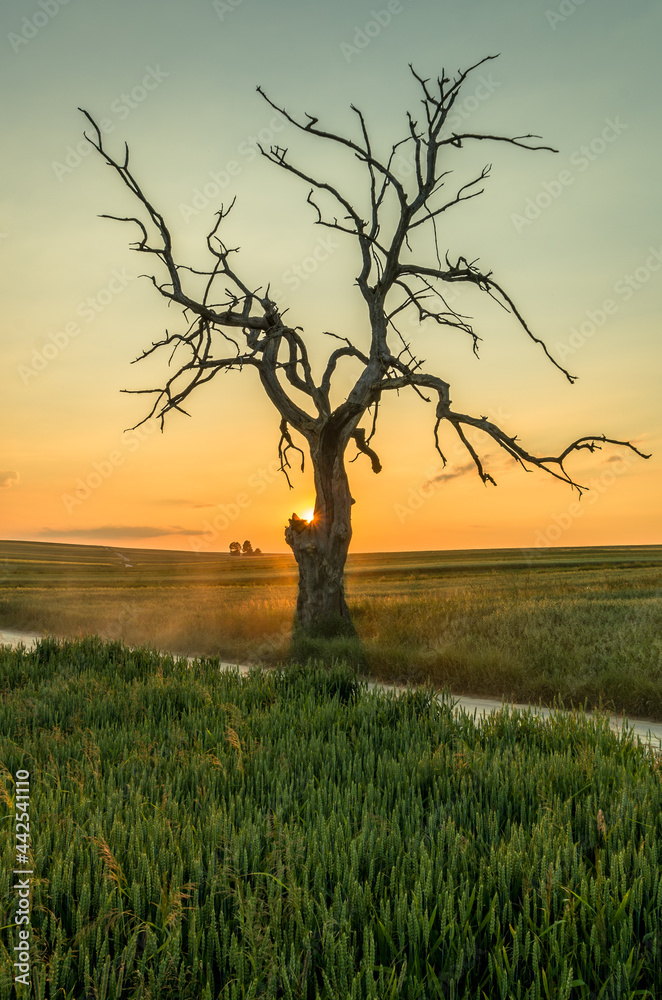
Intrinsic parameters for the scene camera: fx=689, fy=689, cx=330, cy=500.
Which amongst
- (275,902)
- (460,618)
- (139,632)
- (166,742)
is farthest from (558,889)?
(139,632)

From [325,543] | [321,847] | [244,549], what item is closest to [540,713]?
[321,847]

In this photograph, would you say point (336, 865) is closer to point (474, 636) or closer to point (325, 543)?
point (474, 636)

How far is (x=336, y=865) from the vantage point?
3.45 meters

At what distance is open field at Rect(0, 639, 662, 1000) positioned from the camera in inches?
107

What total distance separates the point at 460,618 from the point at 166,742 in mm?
10453

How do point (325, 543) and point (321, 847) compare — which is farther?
point (325, 543)

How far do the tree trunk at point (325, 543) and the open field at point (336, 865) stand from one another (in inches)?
374

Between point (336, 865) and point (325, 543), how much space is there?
12749mm

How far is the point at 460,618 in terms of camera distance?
51.7ft

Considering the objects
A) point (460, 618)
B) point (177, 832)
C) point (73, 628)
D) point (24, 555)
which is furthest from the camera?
point (24, 555)

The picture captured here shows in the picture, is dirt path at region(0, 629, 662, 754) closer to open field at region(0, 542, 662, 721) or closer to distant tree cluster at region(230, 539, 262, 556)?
open field at region(0, 542, 662, 721)

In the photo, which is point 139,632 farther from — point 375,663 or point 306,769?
point 306,769

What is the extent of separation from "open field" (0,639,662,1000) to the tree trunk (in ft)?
31.2

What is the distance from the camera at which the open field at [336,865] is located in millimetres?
2717
